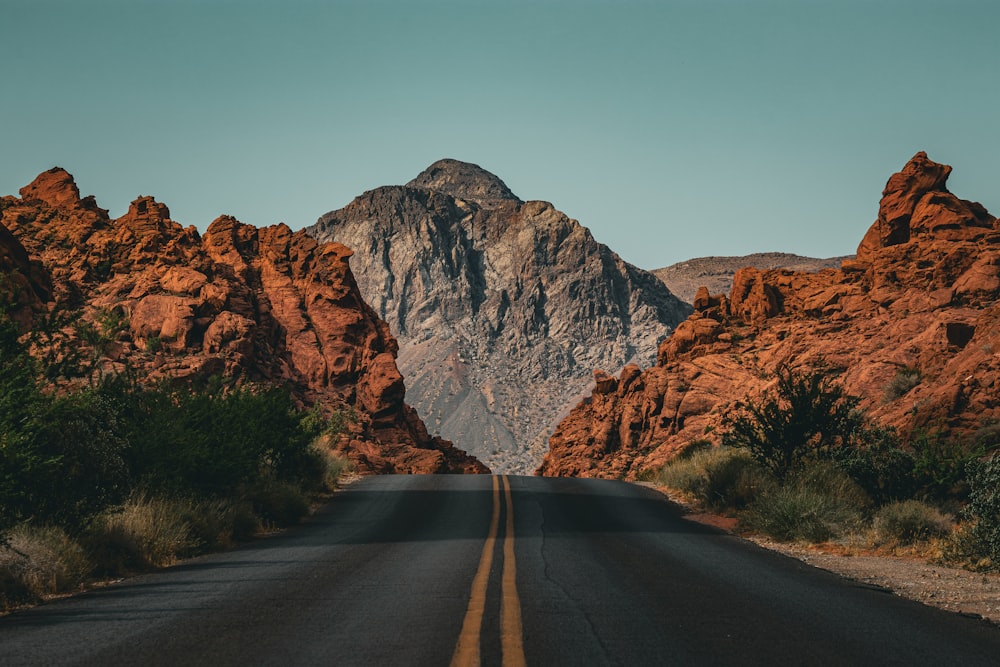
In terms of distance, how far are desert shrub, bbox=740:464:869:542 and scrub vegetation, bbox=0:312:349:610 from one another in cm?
→ 1006

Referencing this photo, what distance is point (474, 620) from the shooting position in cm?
840

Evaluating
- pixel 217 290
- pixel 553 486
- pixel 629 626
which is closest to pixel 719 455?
pixel 553 486

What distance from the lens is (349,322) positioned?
56.9 metres

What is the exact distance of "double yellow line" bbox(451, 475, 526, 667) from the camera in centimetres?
691

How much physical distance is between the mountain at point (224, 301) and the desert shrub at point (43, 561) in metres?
29.5

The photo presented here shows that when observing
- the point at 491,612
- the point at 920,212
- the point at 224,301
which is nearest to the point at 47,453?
the point at 491,612

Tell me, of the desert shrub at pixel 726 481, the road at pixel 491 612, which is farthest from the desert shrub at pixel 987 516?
the desert shrub at pixel 726 481

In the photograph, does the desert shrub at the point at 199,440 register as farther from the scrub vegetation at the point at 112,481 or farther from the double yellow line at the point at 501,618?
the double yellow line at the point at 501,618

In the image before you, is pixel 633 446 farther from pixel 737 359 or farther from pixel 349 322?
pixel 349 322

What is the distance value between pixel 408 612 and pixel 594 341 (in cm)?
13208

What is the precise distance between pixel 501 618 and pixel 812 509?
36.0 ft

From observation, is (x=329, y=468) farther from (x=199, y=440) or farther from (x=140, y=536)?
(x=140, y=536)

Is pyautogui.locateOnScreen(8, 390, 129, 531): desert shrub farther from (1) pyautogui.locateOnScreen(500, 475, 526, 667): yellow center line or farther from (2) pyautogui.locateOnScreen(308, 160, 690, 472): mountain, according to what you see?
(2) pyautogui.locateOnScreen(308, 160, 690, 472): mountain

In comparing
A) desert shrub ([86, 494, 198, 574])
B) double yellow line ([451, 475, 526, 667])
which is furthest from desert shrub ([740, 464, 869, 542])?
desert shrub ([86, 494, 198, 574])
